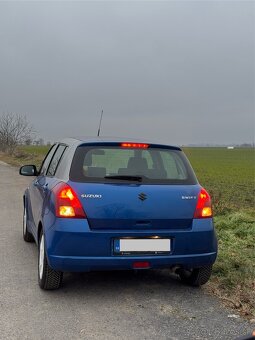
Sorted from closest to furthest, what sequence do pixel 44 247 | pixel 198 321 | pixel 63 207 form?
1. pixel 198 321
2. pixel 63 207
3. pixel 44 247

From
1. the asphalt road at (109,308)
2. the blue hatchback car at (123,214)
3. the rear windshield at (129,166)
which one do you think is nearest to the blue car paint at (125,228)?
the blue hatchback car at (123,214)

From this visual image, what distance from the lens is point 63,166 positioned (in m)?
4.73

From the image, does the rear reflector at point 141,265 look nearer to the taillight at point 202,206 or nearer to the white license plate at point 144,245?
the white license plate at point 144,245

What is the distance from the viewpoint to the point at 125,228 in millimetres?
4266

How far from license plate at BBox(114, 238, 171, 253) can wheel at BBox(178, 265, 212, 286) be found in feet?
→ 2.13

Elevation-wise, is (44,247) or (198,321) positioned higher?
(44,247)

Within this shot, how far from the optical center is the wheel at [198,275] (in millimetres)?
4773

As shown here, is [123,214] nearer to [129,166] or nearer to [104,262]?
[104,262]

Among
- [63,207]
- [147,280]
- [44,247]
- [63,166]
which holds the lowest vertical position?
[147,280]

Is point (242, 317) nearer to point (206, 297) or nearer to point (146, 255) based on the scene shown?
point (206, 297)

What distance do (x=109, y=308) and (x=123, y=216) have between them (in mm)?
885

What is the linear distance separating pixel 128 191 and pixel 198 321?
1.35m

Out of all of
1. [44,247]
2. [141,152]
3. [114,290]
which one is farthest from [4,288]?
[141,152]

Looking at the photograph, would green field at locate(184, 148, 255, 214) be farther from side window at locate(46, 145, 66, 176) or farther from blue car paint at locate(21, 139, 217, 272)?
side window at locate(46, 145, 66, 176)
